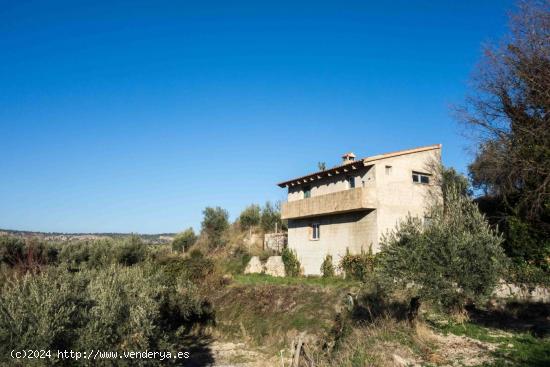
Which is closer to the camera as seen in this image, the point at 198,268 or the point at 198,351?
the point at 198,351

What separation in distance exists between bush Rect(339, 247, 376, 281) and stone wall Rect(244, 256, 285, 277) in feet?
23.7

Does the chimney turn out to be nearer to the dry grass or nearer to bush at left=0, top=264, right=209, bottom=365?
the dry grass

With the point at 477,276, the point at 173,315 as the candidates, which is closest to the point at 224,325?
the point at 173,315

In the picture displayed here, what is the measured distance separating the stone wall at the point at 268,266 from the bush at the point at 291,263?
57 cm

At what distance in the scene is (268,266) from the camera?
109 ft

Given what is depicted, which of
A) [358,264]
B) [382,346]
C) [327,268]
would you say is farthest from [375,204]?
[382,346]

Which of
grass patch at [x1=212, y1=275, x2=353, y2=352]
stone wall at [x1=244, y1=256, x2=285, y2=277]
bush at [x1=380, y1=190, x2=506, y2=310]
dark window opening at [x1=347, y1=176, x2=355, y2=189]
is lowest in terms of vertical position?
grass patch at [x1=212, y1=275, x2=353, y2=352]

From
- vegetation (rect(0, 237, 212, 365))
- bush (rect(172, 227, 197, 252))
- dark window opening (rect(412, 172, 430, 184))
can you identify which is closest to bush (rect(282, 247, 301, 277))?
dark window opening (rect(412, 172, 430, 184))

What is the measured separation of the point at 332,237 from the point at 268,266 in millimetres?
Result: 7770

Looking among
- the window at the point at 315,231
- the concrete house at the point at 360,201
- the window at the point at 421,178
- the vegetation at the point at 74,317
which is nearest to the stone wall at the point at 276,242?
the concrete house at the point at 360,201

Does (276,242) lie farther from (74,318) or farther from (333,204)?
(74,318)

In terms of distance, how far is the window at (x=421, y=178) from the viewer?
26.2m

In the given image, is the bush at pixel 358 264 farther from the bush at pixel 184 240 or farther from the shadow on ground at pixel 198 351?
the bush at pixel 184 240

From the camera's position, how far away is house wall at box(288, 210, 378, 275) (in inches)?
974
